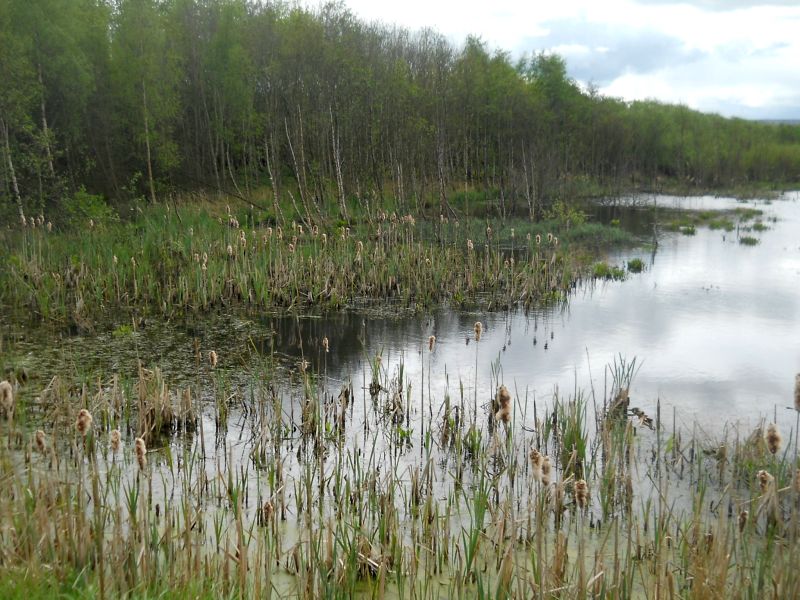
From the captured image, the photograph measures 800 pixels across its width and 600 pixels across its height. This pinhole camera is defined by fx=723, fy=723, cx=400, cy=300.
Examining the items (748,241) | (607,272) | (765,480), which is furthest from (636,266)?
(765,480)

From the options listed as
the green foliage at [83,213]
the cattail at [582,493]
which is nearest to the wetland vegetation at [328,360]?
the cattail at [582,493]

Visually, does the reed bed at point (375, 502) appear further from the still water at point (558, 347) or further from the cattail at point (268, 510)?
the still water at point (558, 347)

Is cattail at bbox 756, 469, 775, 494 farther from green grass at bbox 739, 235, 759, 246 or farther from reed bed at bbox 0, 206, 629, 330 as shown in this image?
green grass at bbox 739, 235, 759, 246

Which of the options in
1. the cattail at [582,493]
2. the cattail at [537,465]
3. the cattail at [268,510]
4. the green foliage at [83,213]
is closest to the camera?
the cattail at [537,465]

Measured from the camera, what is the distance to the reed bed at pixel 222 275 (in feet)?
35.4

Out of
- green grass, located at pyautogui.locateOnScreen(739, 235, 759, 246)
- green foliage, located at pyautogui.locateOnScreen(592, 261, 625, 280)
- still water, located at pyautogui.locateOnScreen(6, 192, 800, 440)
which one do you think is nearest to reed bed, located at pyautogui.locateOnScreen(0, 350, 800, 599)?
still water, located at pyautogui.locateOnScreen(6, 192, 800, 440)

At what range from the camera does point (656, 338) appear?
10219 millimetres

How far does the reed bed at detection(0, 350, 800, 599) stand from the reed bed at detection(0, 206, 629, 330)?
3.24 metres

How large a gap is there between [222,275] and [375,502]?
766cm

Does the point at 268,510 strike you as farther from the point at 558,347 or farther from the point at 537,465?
the point at 558,347

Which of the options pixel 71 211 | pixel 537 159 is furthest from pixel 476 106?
pixel 71 211

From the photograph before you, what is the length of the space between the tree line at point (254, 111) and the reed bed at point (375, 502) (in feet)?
35.5

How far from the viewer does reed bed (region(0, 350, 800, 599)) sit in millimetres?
3596

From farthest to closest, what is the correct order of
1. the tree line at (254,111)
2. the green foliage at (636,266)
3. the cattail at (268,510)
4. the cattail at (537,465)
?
1. the tree line at (254,111)
2. the green foliage at (636,266)
3. the cattail at (268,510)
4. the cattail at (537,465)
